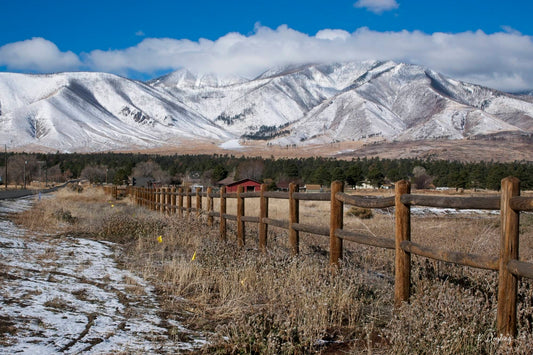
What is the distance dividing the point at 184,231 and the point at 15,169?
117 metres

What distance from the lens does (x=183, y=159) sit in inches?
7352

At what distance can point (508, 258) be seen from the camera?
14.5 feet

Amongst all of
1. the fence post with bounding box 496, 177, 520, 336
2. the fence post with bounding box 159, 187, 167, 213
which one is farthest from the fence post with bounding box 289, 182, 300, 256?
the fence post with bounding box 159, 187, 167, 213

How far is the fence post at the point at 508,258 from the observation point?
14.3 feet

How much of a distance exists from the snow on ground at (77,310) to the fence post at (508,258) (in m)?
2.64

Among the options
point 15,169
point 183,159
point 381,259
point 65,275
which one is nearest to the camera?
point 65,275

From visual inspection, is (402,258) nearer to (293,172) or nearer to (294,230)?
(294,230)

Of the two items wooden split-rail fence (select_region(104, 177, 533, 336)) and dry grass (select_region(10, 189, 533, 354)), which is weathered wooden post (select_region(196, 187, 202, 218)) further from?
dry grass (select_region(10, 189, 533, 354))

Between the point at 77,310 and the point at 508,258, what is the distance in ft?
14.0

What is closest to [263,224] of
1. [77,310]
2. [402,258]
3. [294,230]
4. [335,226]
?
Answer: [294,230]

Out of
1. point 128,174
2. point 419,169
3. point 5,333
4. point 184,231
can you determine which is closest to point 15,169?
point 128,174

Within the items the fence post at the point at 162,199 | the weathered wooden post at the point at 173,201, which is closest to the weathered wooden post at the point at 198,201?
the weathered wooden post at the point at 173,201

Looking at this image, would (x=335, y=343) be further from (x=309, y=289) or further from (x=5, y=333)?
(x=5, y=333)

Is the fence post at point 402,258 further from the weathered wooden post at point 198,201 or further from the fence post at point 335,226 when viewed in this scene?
the weathered wooden post at point 198,201
